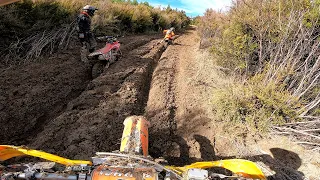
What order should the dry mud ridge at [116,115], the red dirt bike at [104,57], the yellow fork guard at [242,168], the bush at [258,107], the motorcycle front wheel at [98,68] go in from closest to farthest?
1. the yellow fork guard at [242,168]
2. the dry mud ridge at [116,115]
3. the bush at [258,107]
4. the motorcycle front wheel at [98,68]
5. the red dirt bike at [104,57]

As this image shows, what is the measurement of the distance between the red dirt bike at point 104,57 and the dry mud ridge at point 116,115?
0.29 m

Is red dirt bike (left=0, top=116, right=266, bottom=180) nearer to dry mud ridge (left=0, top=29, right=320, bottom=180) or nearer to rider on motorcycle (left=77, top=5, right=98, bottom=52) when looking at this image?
dry mud ridge (left=0, top=29, right=320, bottom=180)

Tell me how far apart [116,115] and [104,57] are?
3186 mm

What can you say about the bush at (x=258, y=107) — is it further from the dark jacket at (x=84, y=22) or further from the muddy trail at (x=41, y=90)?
the dark jacket at (x=84, y=22)

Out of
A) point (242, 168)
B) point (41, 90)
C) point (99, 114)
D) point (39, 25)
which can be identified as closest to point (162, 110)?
point (99, 114)

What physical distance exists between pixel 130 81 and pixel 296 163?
428 cm

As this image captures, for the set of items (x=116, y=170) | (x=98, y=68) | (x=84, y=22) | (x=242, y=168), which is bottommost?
(x=242, y=168)

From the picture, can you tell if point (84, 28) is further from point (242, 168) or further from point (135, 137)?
point (242, 168)

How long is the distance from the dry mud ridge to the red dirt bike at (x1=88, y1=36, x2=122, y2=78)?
294 millimetres

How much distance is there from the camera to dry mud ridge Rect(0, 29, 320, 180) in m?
4.55

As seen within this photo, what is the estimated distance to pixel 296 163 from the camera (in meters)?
4.79

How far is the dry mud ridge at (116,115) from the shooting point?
455 centimetres

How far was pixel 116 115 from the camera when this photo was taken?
5496 mm

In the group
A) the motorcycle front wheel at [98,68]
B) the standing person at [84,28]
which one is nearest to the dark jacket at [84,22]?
the standing person at [84,28]
